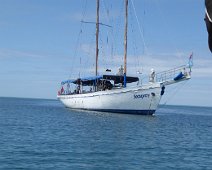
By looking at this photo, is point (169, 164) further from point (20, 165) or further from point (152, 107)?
point (152, 107)

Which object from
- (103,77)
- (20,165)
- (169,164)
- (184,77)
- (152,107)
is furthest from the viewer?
(103,77)

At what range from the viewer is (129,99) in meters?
57.8

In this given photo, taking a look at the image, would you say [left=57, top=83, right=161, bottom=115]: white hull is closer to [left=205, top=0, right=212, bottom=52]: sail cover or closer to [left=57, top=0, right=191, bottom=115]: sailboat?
[left=57, top=0, right=191, bottom=115]: sailboat

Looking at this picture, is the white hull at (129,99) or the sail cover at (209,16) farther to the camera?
the white hull at (129,99)

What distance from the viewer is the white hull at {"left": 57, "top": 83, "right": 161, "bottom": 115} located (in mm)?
56219

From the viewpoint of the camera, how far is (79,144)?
26.0 m

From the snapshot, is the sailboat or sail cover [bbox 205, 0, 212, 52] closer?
sail cover [bbox 205, 0, 212, 52]

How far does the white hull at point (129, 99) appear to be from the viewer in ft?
184

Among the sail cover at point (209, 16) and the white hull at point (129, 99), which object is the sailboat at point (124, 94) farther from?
the sail cover at point (209, 16)

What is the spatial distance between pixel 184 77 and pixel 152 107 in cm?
722

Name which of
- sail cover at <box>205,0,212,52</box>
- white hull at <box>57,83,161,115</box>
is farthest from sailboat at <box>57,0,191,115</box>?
sail cover at <box>205,0,212,52</box>

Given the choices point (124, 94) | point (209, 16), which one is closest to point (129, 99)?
point (124, 94)

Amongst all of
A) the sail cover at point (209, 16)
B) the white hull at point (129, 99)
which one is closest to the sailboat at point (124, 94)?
the white hull at point (129, 99)

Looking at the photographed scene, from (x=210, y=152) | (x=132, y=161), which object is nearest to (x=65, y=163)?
(x=132, y=161)
